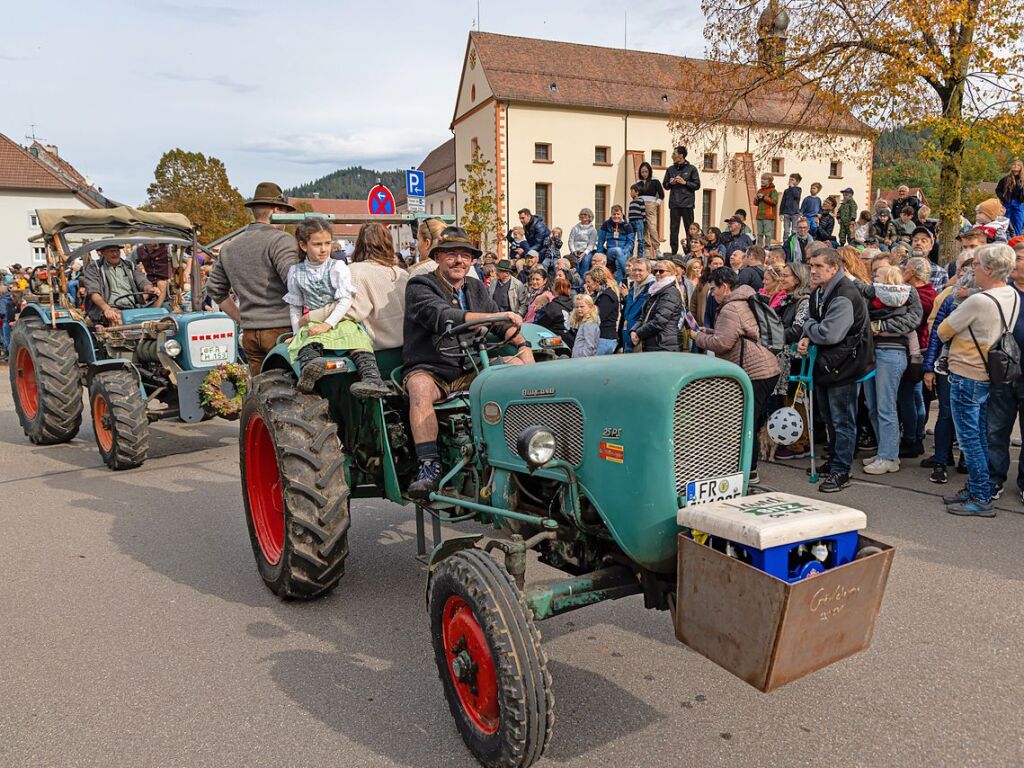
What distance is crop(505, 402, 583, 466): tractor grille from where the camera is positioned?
2854 mm

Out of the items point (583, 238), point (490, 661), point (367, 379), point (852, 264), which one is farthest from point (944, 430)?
point (583, 238)

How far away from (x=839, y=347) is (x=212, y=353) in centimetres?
562

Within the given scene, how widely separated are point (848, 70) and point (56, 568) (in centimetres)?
1447

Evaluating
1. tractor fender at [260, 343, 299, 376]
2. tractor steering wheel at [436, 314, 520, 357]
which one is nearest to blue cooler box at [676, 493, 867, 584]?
tractor steering wheel at [436, 314, 520, 357]

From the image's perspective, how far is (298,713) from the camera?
10.0 feet

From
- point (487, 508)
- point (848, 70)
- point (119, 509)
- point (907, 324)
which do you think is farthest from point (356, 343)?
point (848, 70)

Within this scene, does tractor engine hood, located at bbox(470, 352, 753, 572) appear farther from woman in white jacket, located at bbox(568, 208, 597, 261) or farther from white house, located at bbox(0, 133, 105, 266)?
white house, located at bbox(0, 133, 105, 266)

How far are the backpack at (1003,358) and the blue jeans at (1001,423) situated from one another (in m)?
0.20

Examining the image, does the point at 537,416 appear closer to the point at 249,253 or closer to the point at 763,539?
the point at 763,539

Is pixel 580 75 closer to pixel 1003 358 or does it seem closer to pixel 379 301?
pixel 1003 358

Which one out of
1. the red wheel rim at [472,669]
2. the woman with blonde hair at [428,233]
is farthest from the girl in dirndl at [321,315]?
the red wheel rim at [472,669]

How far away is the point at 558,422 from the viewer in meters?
2.94

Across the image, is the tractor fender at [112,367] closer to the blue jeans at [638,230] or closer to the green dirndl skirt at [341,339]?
the green dirndl skirt at [341,339]

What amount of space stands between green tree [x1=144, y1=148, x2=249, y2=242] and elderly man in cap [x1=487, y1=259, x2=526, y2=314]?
3207cm
